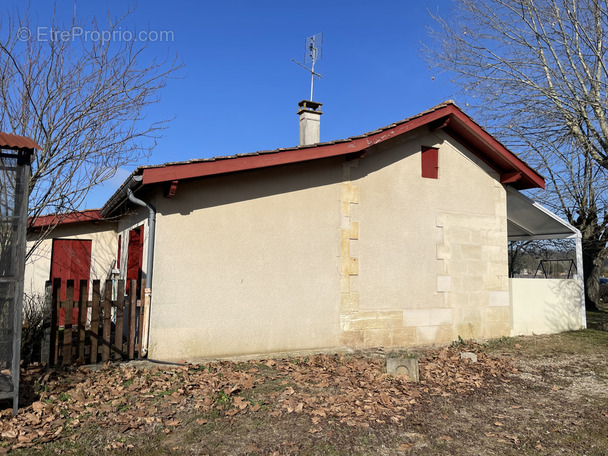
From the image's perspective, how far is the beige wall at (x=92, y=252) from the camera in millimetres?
10750

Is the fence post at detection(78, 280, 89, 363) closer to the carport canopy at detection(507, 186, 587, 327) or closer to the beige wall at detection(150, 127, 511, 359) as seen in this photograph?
the beige wall at detection(150, 127, 511, 359)

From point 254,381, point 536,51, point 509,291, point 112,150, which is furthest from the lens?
point 536,51

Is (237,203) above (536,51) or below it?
below

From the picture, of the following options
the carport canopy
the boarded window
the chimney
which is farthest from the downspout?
A: the carport canopy

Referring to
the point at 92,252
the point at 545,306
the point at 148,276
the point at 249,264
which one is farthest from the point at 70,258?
the point at 545,306

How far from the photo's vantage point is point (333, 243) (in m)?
8.08

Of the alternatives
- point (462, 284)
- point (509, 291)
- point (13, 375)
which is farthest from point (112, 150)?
point (509, 291)

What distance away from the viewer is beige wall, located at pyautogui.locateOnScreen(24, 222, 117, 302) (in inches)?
423

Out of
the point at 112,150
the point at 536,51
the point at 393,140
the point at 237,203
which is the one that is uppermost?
the point at 536,51

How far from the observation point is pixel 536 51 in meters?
12.2

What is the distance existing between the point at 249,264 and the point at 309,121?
435 cm

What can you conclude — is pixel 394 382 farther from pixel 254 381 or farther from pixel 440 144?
pixel 440 144

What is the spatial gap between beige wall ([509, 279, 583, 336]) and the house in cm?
4

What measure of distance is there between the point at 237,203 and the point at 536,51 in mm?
9912
